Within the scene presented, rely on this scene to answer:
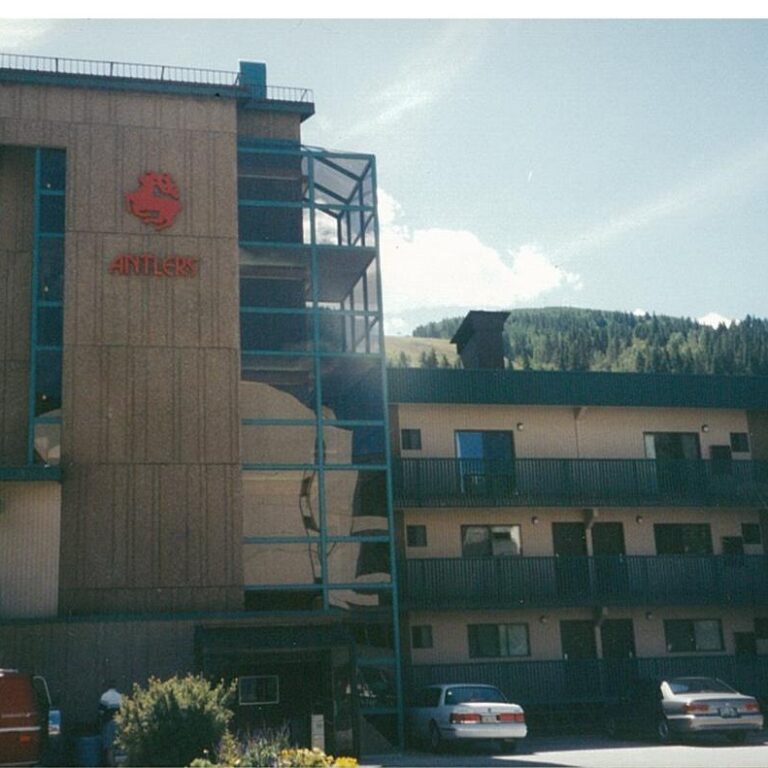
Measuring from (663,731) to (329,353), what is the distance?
12326 millimetres

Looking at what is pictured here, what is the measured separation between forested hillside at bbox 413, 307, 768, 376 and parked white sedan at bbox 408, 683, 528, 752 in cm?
10780

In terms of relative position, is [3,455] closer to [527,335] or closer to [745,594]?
[745,594]

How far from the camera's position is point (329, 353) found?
30516 millimetres

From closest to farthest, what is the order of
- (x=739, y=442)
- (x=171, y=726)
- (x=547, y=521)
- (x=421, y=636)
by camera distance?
(x=171, y=726) → (x=421, y=636) → (x=547, y=521) → (x=739, y=442)

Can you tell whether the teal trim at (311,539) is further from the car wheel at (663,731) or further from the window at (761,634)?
the window at (761,634)

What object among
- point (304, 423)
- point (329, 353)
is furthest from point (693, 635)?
point (329, 353)

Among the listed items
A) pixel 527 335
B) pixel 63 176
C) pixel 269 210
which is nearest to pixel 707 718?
pixel 269 210

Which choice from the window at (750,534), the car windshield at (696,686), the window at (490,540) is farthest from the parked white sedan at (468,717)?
the window at (750,534)

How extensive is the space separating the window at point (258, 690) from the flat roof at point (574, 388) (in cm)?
868

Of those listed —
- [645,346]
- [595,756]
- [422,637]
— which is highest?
[645,346]

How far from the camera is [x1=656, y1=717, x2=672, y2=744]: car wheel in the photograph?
27.3 m

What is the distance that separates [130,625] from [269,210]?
39.6 ft

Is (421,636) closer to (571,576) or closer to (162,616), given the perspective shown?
(571,576)

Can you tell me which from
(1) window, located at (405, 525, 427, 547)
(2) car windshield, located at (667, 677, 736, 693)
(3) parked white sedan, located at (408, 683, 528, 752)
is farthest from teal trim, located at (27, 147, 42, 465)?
(2) car windshield, located at (667, 677, 736, 693)
